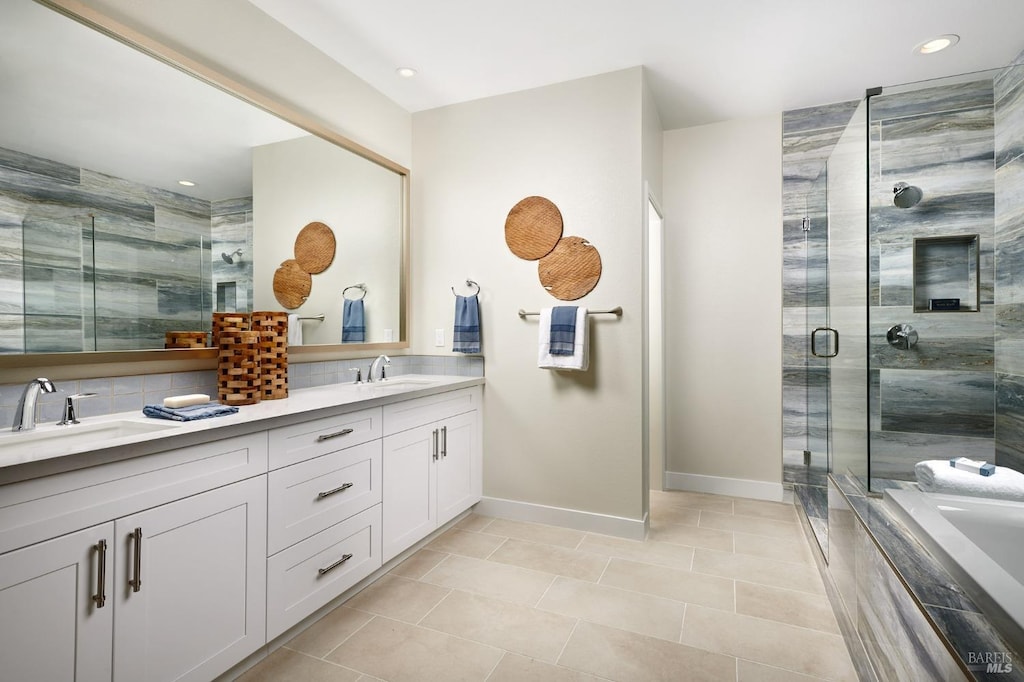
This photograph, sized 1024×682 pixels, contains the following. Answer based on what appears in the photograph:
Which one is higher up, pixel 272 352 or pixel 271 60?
pixel 271 60

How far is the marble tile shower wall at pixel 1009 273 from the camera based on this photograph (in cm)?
204

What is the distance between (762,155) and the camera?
135 inches

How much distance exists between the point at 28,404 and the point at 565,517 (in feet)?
8.02

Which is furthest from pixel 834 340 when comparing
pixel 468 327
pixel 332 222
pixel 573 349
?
pixel 332 222

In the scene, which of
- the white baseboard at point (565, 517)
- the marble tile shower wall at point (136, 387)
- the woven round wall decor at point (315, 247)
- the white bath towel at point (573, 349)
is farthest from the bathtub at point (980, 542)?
the woven round wall decor at point (315, 247)

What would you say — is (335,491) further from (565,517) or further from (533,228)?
(533,228)

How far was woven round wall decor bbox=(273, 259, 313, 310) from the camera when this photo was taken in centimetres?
243

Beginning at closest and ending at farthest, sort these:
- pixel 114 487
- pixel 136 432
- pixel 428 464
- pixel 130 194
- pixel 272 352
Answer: pixel 114 487 < pixel 136 432 < pixel 130 194 < pixel 272 352 < pixel 428 464

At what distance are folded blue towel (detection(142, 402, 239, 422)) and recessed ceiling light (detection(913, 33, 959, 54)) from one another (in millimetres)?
3694

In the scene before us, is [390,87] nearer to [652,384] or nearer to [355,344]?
[355,344]

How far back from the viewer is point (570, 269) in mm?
2941

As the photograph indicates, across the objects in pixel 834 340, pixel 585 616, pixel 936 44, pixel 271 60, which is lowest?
pixel 585 616
